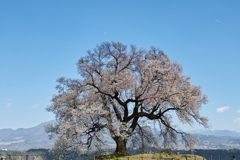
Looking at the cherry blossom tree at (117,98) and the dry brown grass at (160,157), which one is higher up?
the cherry blossom tree at (117,98)

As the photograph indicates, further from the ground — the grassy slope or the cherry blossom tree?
the cherry blossom tree

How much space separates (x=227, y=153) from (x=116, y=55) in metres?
183

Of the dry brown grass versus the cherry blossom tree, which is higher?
the cherry blossom tree

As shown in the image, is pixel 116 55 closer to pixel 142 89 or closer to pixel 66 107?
pixel 142 89

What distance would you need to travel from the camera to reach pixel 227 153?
181m

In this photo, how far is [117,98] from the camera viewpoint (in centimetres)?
2888

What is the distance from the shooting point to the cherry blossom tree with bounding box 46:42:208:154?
2605cm

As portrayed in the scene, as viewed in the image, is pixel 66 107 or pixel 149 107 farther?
pixel 149 107

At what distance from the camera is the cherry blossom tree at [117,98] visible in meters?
26.0

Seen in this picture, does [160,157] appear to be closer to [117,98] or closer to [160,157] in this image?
[160,157]

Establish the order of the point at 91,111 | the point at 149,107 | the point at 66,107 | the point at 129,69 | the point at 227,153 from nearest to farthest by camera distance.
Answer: the point at 91,111, the point at 66,107, the point at 129,69, the point at 149,107, the point at 227,153

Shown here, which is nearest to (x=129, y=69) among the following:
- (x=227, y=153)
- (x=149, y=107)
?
(x=149, y=107)

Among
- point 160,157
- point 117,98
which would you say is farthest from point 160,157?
point 117,98

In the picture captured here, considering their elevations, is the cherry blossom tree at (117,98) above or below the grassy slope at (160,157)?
above
